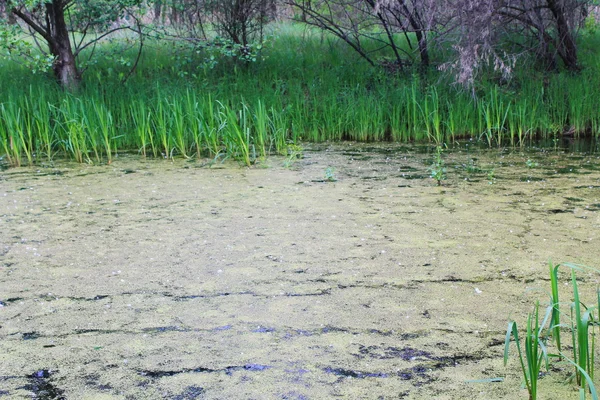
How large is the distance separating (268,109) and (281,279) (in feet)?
15.0

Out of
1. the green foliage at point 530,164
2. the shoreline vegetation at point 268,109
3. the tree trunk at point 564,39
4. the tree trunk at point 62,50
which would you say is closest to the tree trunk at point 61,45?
the tree trunk at point 62,50

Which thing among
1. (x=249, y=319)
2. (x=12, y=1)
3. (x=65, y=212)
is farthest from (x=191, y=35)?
(x=249, y=319)

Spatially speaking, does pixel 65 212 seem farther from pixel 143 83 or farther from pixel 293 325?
pixel 143 83

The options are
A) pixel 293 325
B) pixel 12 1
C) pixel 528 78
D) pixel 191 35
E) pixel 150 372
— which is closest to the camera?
pixel 150 372

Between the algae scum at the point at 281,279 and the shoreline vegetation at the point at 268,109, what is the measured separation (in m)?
1.01

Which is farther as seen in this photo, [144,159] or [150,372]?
[144,159]

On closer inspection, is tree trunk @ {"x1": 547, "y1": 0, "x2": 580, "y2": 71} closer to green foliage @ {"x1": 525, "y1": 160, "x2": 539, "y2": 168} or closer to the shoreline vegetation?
the shoreline vegetation

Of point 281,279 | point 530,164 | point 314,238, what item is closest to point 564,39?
point 530,164

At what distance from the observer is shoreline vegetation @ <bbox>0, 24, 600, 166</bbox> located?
19.3ft

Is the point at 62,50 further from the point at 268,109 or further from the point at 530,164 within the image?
the point at 530,164

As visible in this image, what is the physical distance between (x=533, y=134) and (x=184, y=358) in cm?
586

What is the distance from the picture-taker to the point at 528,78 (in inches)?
309

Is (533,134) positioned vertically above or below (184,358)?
above

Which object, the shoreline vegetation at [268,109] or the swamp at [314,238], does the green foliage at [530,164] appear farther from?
the shoreline vegetation at [268,109]
